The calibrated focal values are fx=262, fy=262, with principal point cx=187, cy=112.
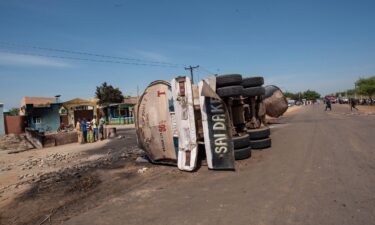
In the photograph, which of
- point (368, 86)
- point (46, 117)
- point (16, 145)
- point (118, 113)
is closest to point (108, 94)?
point (118, 113)

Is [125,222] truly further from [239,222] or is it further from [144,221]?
[239,222]

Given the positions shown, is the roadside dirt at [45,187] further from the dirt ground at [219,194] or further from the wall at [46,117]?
the wall at [46,117]

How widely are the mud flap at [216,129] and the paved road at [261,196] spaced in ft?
1.16

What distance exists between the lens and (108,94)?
5762 cm

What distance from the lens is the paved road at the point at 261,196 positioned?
3.83 m

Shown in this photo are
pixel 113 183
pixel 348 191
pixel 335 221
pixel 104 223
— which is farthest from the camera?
pixel 113 183

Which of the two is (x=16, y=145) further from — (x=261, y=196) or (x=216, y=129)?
(x=261, y=196)

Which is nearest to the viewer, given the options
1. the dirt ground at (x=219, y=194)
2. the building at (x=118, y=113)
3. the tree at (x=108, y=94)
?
the dirt ground at (x=219, y=194)

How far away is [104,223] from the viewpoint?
4082mm

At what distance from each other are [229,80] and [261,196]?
146 inches

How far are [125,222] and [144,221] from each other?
0.98ft

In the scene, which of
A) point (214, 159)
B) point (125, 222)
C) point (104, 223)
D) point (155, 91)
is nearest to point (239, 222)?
point (125, 222)

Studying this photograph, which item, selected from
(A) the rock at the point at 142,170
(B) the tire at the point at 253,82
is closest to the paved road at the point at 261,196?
(A) the rock at the point at 142,170

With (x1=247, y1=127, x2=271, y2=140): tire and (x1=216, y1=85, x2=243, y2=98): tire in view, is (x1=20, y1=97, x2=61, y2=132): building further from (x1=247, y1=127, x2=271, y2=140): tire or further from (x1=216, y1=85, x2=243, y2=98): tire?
(x1=216, y1=85, x2=243, y2=98): tire
